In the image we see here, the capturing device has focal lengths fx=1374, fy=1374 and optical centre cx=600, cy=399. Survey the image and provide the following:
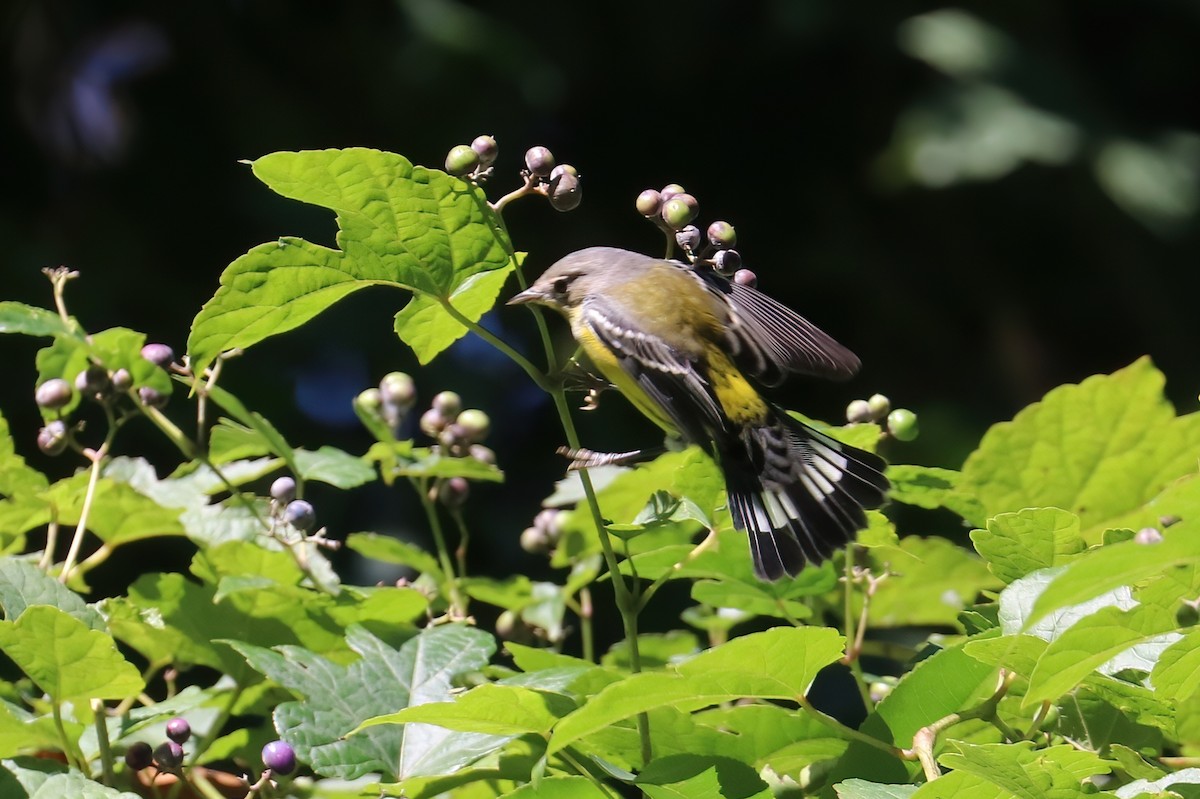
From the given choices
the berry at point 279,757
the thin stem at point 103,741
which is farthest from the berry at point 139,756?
the berry at point 279,757

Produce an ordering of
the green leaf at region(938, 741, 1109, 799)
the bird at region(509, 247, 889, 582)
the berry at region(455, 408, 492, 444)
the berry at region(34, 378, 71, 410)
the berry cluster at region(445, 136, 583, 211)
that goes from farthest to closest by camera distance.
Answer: the berry at region(455, 408, 492, 444), the berry at region(34, 378, 71, 410), the bird at region(509, 247, 889, 582), the berry cluster at region(445, 136, 583, 211), the green leaf at region(938, 741, 1109, 799)

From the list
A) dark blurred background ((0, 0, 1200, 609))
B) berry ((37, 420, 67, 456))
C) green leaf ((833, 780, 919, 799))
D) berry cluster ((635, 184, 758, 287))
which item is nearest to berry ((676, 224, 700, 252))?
berry cluster ((635, 184, 758, 287))

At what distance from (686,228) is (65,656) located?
526 millimetres

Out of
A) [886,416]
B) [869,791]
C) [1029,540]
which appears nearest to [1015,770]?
[869,791]

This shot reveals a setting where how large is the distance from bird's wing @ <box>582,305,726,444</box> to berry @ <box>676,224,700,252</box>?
0.16 m

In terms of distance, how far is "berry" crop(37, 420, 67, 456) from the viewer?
114 cm

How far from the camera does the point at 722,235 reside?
1.01m

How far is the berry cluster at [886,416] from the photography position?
1.11 m

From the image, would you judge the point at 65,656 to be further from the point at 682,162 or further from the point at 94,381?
the point at 682,162

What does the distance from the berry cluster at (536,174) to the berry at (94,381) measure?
1.17ft

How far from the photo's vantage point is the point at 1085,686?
2.71ft

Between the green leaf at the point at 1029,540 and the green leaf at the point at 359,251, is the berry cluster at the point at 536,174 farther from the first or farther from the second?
the green leaf at the point at 1029,540

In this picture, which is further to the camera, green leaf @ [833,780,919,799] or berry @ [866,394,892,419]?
→ berry @ [866,394,892,419]

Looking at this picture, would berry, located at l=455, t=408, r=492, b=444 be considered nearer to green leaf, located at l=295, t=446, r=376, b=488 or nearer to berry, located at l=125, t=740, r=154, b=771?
green leaf, located at l=295, t=446, r=376, b=488
